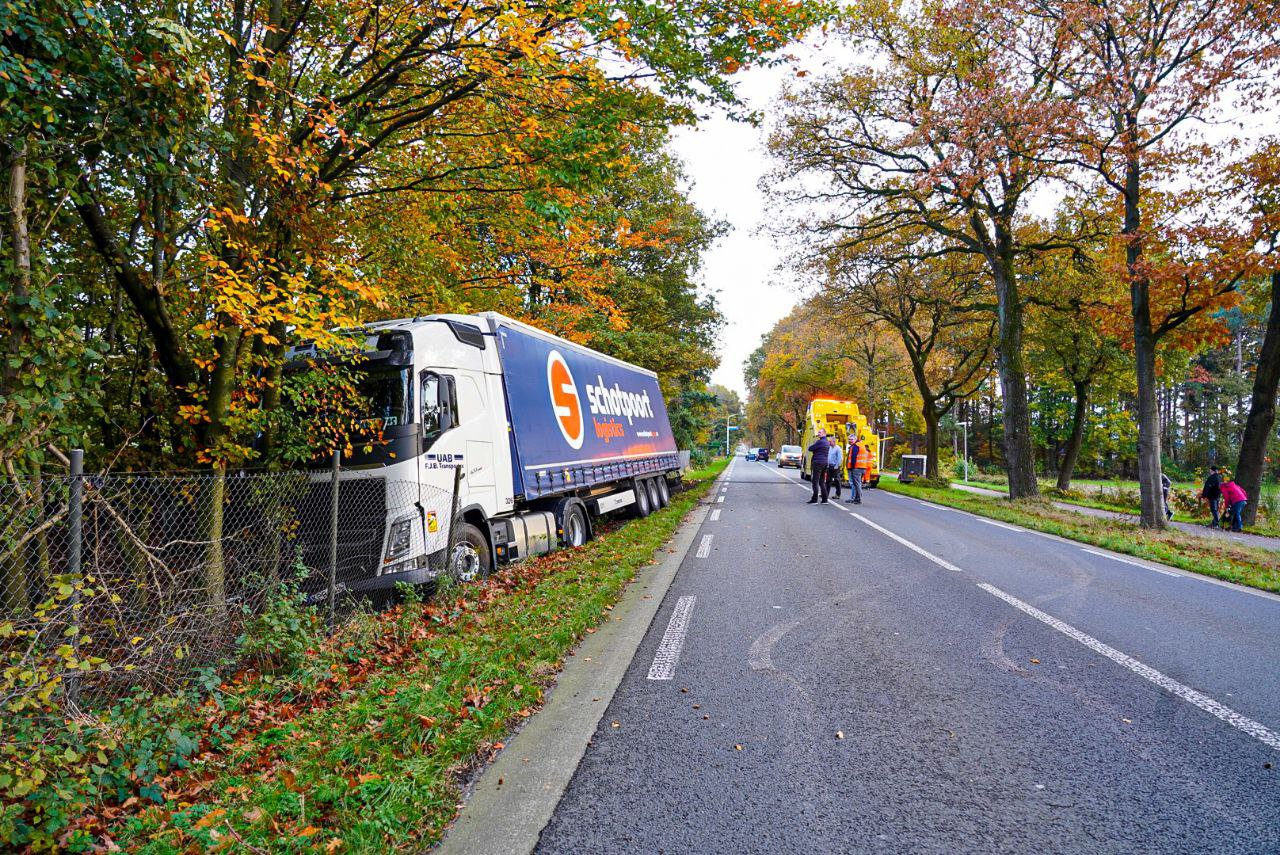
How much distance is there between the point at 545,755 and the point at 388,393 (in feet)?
14.7

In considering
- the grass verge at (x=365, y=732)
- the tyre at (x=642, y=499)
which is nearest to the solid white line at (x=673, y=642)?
the grass verge at (x=365, y=732)

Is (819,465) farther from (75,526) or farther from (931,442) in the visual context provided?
(75,526)

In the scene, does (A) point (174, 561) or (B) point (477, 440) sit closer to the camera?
(A) point (174, 561)

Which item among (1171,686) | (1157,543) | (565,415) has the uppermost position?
(565,415)

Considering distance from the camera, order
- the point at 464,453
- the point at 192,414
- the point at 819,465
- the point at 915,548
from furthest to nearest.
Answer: the point at 819,465 < the point at 915,548 < the point at 464,453 < the point at 192,414

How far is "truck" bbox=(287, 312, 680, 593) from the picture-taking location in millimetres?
5977

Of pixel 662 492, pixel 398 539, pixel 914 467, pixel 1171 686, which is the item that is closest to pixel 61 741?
pixel 398 539

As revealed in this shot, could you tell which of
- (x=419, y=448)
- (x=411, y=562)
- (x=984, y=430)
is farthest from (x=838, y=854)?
(x=984, y=430)

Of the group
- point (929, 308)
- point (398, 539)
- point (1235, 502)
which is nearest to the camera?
point (398, 539)

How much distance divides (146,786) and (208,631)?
146 cm

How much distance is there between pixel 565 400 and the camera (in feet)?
32.8

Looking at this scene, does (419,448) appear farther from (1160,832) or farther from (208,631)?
(1160,832)

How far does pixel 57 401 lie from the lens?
10.8 feet

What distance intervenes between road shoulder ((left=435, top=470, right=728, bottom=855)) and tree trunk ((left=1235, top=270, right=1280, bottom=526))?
55.3 ft
